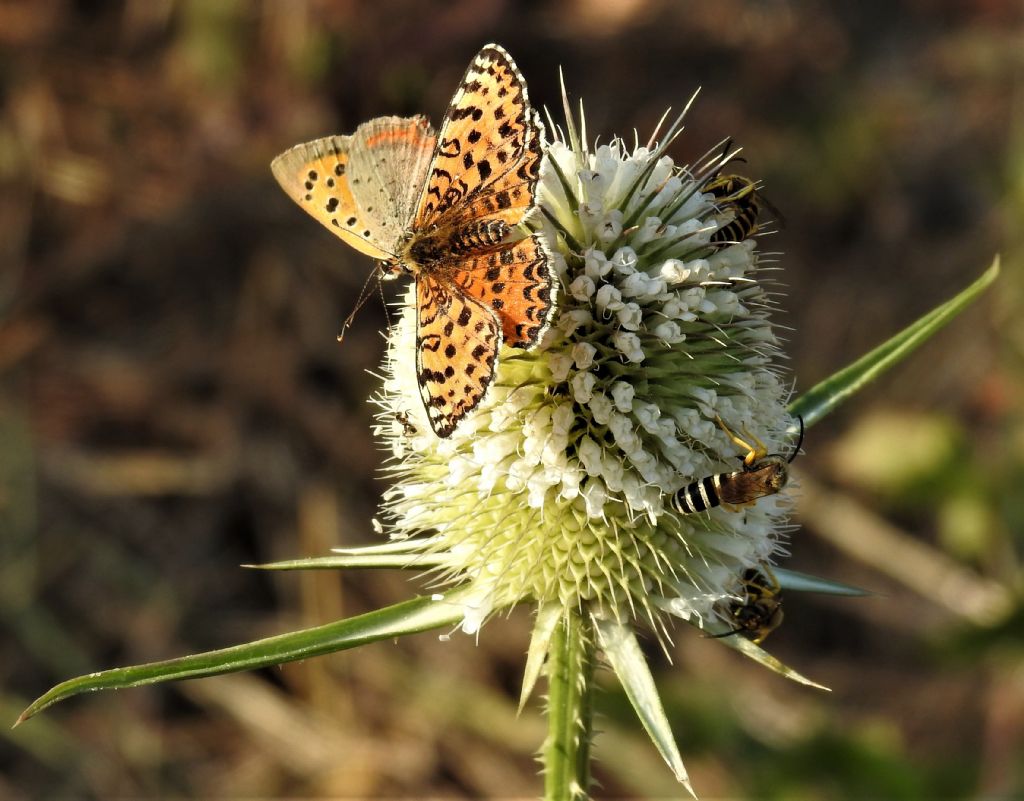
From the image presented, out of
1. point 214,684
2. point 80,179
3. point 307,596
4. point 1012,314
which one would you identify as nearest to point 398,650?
point 307,596

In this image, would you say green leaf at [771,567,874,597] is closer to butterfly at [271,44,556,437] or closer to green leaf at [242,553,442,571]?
green leaf at [242,553,442,571]

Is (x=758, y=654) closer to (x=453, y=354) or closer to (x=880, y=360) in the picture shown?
(x=880, y=360)

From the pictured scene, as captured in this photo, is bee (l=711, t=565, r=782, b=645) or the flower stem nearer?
the flower stem

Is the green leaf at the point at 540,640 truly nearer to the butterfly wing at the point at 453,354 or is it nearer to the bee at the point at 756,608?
the bee at the point at 756,608

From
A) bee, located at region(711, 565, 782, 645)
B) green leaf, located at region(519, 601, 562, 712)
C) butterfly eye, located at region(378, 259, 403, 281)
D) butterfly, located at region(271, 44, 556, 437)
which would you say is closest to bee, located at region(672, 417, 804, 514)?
bee, located at region(711, 565, 782, 645)

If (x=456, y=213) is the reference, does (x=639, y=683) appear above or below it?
below

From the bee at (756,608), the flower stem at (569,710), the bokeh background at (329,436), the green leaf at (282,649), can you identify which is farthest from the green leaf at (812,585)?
the bokeh background at (329,436)

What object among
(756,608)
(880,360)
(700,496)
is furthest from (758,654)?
(880,360)
